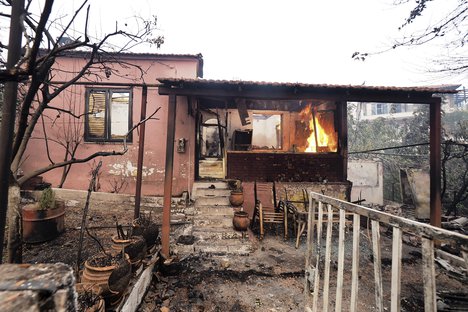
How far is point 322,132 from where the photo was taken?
31.3ft

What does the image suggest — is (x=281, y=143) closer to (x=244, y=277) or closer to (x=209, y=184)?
(x=209, y=184)

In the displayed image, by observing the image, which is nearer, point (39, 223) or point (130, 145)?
point (39, 223)

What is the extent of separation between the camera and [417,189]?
9.83 m

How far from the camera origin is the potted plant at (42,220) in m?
5.34

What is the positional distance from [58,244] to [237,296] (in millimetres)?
4645

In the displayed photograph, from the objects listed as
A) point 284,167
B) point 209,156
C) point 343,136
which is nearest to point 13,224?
point 284,167

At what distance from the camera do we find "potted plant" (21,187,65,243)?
5344 mm

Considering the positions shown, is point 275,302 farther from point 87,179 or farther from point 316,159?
point 87,179

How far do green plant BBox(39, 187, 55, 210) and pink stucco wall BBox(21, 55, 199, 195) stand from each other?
85.0 inches

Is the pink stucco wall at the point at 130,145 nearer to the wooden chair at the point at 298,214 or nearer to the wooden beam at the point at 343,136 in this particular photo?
the wooden chair at the point at 298,214

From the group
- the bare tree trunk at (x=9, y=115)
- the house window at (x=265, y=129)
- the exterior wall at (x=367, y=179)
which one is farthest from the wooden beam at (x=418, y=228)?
the house window at (x=265, y=129)

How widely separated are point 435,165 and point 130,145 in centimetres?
959

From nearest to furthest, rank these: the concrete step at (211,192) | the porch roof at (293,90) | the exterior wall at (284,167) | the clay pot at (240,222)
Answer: the porch roof at (293,90) < the clay pot at (240,222) < the concrete step at (211,192) < the exterior wall at (284,167)

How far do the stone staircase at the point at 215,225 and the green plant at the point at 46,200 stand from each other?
12.2 feet
